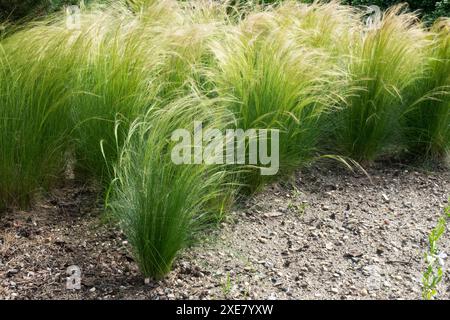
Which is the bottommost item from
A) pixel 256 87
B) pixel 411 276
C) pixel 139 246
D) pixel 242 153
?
pixel 411 276

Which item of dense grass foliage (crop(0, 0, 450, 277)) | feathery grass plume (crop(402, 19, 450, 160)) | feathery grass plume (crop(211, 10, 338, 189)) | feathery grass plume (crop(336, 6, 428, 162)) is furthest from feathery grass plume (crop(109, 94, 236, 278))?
feathery grass plume (crop(402, 19, 450, 160))

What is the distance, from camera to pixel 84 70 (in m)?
3.17

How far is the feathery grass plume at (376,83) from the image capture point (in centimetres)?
375

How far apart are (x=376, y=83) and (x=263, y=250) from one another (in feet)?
4.70

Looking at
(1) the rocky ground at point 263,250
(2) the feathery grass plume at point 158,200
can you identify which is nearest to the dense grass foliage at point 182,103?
(2) the feathery grass plume at point 158,200

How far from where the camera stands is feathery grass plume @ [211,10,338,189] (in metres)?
3.24

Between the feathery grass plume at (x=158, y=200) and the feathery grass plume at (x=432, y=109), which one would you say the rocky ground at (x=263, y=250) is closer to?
the feathery grass plume at (x=158, y=200)

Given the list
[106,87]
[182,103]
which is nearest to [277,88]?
[182,103]

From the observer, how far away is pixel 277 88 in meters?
3.30

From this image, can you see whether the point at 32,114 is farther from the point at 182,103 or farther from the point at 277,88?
the point at 277,88

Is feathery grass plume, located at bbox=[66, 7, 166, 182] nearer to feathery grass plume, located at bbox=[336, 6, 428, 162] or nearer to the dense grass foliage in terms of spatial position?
the dense grass foliage

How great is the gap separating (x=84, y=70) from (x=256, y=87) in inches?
35.2
